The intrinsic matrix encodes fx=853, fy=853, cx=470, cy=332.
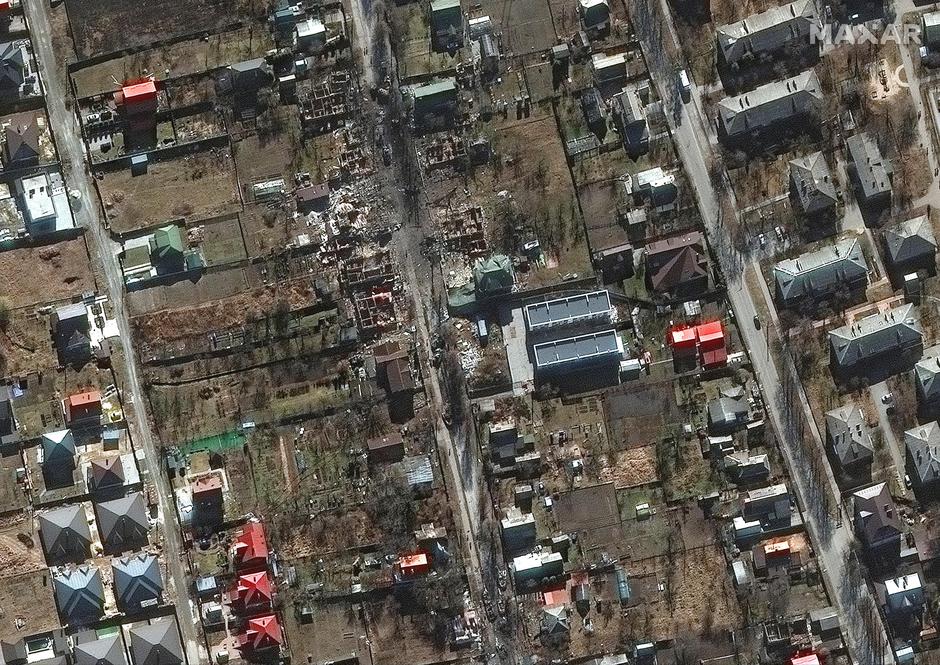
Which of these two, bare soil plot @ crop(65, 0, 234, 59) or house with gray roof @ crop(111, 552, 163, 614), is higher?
bare soil plot @ crop(65, 0, 234, 59)

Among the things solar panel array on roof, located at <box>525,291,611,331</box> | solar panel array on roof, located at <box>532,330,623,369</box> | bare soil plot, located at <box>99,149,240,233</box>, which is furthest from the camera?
bare soil plot, located at <box>99,149,240,233</box>

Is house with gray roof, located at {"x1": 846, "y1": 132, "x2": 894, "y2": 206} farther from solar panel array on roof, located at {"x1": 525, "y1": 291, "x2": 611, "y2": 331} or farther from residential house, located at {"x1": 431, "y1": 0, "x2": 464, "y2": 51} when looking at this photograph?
residential house, located at {"x1": 431, "y1": 0, "x2": 464, "y2": 51}

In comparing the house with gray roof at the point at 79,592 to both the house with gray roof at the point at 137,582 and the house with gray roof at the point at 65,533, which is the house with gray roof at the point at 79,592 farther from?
the house with gray roof at the point at 137,582

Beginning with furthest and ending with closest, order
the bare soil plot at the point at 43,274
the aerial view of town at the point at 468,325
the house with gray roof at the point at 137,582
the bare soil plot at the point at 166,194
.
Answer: the bare soil plot at the point at 166,194 < the bare soil plot at the point at 43,274 < the aerial view of town at the point at 468,325 < the house with gray roof at the point at 137,582

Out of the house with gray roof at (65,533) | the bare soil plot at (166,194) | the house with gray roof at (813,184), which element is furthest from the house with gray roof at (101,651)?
the house with gray roof at (813,184)

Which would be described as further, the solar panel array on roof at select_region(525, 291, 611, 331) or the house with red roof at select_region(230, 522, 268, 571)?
the solar panel array on roof at select_region(525, 291, 611, 331)

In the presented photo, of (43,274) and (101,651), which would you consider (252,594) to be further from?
(43,274)

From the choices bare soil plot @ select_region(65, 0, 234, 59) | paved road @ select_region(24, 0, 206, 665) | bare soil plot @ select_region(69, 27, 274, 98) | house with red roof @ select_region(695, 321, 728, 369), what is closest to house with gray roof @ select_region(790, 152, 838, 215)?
house with red roof @ select_region(695, 321, 728, 369)
